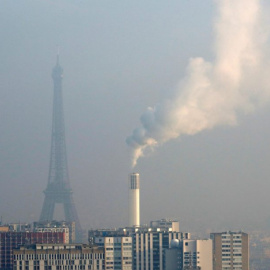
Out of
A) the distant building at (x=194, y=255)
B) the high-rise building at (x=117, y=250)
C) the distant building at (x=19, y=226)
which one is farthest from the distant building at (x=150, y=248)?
the distant building at (x=19, y=226)

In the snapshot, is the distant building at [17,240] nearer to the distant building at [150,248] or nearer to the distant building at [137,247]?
the distant building at [137,247]

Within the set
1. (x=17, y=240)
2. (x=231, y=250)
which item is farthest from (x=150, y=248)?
(x=17, y=240)

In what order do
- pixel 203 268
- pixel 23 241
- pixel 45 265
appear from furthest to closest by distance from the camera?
pixel 23 241 < pixel 203 268 < pixel 45 265

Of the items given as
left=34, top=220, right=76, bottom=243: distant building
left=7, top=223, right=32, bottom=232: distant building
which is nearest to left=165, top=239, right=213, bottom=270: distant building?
left=34, top=220, right=76, bottom=243: distant building

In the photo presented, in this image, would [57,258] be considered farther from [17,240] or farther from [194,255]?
[17,240]

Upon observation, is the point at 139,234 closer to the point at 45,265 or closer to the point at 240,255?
the point at 240,255

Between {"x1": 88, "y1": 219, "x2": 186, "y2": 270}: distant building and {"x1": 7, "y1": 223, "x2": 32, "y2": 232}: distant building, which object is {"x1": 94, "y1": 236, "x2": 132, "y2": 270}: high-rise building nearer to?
{"x1": 88, "y1": 219, "x2": 186, "y2": 270}: distant building

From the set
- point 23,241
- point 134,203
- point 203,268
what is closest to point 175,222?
point 134,203
